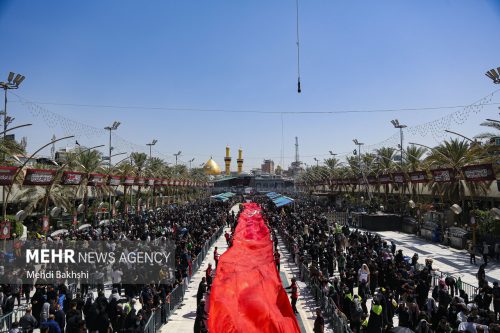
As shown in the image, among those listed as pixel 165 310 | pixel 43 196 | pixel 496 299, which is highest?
pixel 43 196

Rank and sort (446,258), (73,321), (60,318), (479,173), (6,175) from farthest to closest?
(446,258), (479,173), (6,175), (60,318), (73,321)

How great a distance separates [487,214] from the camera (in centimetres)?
2912

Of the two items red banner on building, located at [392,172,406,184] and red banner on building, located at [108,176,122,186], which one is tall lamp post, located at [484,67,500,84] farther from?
red banner on building, located at [108,176,122,186]

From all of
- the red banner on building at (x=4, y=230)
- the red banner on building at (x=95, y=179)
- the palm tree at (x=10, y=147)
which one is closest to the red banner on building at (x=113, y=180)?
the red banner on building at (x=95, y=179)

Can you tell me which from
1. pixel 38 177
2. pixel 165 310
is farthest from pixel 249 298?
pixel 38 177

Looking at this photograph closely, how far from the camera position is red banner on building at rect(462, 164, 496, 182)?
74.4 ft

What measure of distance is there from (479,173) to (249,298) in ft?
54.2

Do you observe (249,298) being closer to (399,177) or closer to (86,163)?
(399,177)

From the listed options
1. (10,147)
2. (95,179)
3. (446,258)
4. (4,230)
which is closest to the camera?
(4,230)

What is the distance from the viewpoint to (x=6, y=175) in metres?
19.7

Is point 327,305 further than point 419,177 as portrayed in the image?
No

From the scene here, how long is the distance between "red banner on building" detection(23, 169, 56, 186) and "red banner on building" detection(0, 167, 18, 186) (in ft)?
5.43

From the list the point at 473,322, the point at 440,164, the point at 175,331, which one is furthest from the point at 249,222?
A: the point at 473,322

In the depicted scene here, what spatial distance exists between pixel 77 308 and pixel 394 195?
47.8 meters
